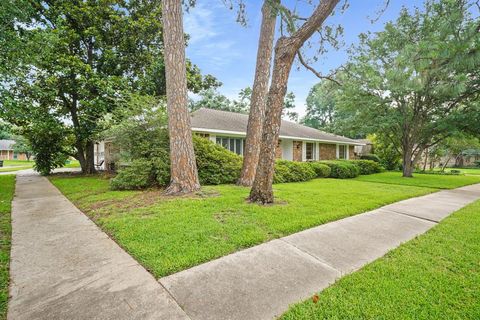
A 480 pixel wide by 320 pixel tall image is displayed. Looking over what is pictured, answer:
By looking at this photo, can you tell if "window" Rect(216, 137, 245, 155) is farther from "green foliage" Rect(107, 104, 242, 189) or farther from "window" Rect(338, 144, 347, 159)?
"window" Rect(338, 144, 347, 159)

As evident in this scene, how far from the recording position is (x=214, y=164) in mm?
9125

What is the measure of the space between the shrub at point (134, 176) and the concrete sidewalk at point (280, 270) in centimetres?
591

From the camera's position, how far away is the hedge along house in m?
13.0

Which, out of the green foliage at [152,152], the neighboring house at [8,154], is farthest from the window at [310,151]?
the neighboring house at [8,154]

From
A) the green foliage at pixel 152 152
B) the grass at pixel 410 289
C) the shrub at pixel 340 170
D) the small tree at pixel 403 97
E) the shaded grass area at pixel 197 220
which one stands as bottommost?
the grass at pixel 410 289

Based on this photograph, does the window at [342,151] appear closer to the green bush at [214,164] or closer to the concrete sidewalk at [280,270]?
the green bush at [214,164]

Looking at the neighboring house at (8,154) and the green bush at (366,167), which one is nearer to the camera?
the green bush at (366,167)

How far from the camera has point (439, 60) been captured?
4793 millimetres

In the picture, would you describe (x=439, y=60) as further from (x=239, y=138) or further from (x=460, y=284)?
(x=239, y=138)

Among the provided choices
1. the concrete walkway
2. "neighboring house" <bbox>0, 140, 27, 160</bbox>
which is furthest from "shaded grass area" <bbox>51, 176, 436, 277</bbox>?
"neighboring house" <bbox>0, 140, 27, 160</bbox>

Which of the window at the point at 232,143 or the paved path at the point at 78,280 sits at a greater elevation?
the window at the point at 232,143

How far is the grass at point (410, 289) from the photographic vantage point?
6.65 ft

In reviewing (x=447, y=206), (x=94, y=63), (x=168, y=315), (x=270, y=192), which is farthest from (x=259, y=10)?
(x=94, y=63)

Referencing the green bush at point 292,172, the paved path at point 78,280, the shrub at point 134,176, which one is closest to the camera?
the paved path at point 78,280
